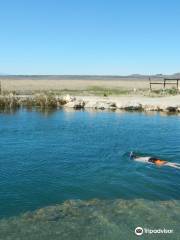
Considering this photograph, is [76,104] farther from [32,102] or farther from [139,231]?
[139,231]

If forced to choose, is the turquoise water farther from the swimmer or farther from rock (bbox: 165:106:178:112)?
rock (bbox: 165:106:178:112)

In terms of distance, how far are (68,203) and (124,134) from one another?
18.0 meters

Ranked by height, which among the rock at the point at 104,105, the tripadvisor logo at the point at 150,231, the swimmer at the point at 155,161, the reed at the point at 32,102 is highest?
the reed at the point at 32,102

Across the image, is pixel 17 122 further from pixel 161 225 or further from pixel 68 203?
pixel 161 225

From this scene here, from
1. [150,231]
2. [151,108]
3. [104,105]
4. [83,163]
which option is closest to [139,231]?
[150,231]

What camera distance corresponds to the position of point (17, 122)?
1646 inches

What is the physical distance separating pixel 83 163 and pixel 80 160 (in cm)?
76

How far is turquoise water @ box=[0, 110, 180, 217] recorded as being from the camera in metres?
21.2

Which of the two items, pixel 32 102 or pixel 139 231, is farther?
pixel 32 102

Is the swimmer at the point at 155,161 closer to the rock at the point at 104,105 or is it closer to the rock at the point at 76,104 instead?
A: the rock at the point at 104,105

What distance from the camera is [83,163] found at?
26.8 metres

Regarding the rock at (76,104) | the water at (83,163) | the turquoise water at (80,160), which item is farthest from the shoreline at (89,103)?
the water at (83,163)

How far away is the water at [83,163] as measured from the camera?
20812 mm

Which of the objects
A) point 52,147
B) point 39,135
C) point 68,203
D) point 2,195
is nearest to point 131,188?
point 68,203
